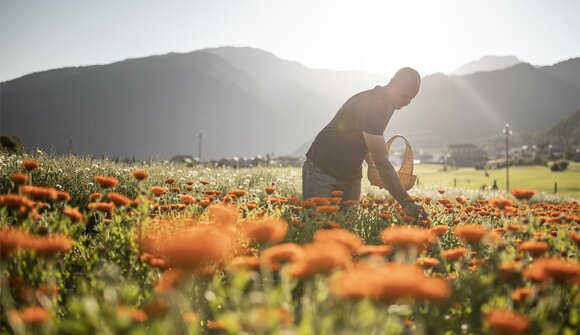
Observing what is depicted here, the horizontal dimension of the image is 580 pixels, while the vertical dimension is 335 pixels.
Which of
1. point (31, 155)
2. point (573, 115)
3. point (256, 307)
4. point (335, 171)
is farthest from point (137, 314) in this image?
point (573, 115)

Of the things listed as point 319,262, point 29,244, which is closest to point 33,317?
point 29,244

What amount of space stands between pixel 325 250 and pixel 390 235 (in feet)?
1.26

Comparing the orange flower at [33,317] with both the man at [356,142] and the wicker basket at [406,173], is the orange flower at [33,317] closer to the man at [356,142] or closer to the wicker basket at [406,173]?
the man at [356,142]

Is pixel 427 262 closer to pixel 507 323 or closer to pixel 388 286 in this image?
pixel 507 323

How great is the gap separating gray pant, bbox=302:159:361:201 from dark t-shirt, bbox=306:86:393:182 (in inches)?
3.4

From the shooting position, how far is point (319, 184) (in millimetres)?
5926

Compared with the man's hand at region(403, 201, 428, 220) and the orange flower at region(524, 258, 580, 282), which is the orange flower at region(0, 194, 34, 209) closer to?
the orange flower at region(524, 258, 580, 282)

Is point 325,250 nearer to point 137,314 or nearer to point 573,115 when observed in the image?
point 137,314

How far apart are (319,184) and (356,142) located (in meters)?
0.85

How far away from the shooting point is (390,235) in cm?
181

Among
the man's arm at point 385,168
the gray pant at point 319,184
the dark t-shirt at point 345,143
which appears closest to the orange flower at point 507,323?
the man's arm at point 385,168

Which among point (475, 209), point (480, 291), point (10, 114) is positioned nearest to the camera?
point (480, 291)

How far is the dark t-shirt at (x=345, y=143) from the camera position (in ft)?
18.0

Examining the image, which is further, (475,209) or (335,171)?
(335,171)
